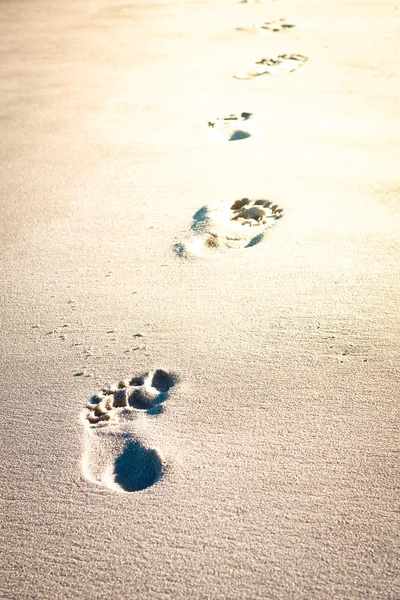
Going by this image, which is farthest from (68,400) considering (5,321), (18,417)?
(5,321)

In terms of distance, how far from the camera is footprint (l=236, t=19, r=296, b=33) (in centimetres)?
493

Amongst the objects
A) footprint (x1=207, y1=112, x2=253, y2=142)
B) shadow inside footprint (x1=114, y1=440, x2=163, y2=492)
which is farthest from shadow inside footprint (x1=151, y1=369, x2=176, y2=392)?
footprint (x1=207, y1=112, x2=253, y2=142)

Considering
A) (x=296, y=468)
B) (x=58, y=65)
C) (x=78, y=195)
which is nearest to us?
(x=296, y=468)

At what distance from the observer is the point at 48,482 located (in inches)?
57.4

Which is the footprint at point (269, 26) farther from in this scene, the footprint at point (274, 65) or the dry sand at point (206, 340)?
the dry sand at point (206, 340)

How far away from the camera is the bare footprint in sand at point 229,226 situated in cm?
229

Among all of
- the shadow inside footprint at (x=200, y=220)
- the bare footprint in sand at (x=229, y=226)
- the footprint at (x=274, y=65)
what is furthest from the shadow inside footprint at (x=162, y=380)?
the footprint at (x=274, y=65)

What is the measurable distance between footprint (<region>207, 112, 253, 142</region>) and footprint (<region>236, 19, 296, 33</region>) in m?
1.89

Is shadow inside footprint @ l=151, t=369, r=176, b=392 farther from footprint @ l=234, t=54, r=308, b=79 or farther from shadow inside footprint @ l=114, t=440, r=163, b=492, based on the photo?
footprint @ l=234, t=54, r=308, b=79

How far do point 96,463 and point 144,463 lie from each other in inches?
4.5

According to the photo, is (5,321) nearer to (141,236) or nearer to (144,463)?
(141,236)

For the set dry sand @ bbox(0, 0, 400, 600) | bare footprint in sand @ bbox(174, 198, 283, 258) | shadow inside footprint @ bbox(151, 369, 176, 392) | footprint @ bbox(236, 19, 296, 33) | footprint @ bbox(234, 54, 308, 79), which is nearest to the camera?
dry sand @ bbox(0, 0, 400, 600)

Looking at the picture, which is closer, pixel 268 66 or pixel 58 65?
pixel 268 66

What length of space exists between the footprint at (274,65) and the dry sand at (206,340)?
8.8 inches
